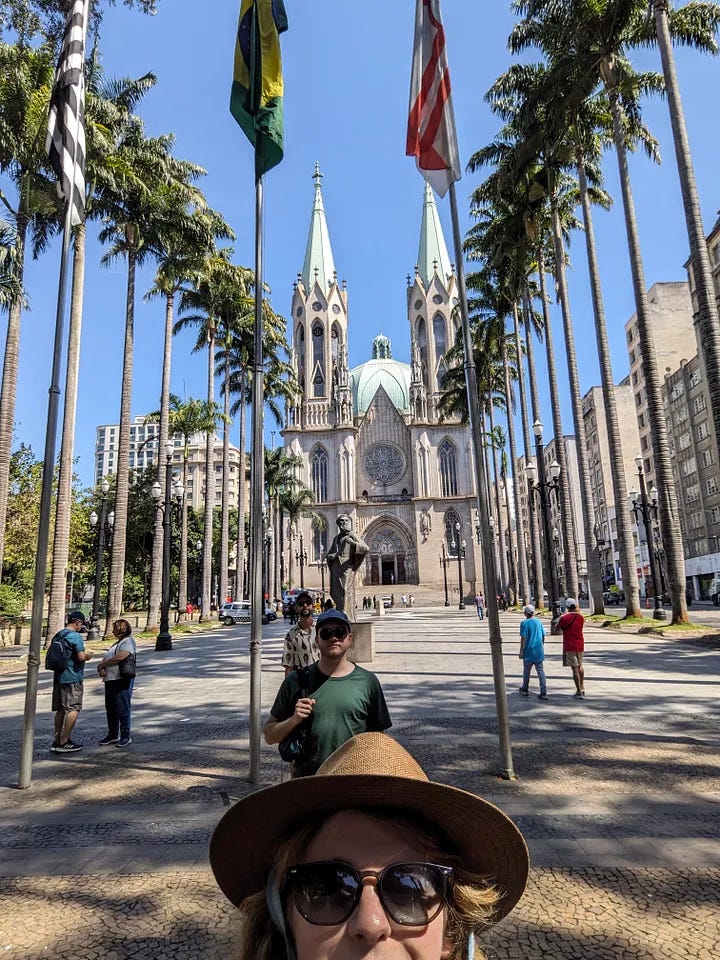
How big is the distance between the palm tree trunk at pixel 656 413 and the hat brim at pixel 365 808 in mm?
18042

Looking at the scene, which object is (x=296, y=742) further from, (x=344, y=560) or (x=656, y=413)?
(x=656, y=413)

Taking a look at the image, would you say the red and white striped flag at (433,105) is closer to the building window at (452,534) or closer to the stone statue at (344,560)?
the stone statue at (344,560)

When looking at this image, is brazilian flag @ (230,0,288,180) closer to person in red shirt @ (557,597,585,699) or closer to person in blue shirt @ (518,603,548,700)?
person in blue shirt @ (518,603,548,700)

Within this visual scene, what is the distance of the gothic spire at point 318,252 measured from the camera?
71312mm

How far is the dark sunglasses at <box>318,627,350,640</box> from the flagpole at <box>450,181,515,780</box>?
242 cm

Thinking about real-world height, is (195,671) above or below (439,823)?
below

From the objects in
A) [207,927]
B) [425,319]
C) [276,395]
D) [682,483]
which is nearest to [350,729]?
[207,927]

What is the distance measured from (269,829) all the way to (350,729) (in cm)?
192

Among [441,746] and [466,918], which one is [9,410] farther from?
[466,918]

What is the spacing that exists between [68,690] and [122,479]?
54.7 feet

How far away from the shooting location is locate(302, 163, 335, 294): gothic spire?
7131cm

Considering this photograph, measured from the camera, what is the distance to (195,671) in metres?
14.1

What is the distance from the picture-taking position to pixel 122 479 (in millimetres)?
22812

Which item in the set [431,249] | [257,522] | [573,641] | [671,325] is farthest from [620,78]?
[431,249]
